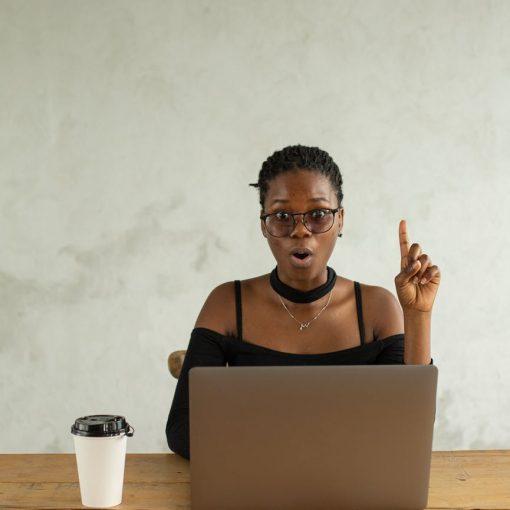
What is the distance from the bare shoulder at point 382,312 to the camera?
190 cm

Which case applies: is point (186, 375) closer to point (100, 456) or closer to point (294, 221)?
point (294, 221)

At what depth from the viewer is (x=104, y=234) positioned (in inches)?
133

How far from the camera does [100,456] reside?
1250 millimetres

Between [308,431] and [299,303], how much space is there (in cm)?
77

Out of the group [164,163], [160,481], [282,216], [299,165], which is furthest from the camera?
[164,163]

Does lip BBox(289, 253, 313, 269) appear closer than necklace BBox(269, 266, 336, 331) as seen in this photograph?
Yes

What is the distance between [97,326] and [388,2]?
6.14 feet

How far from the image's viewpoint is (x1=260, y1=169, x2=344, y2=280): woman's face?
5.74 feet

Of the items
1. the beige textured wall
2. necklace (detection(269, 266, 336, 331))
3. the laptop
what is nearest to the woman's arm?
necklace (detection(269, 266, 336, 331))

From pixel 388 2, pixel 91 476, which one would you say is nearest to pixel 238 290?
pixel 91 476

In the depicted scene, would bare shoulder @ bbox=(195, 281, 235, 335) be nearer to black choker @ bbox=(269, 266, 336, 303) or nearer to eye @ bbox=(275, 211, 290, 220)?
black choker @ bbox=(269, 266, 336, 303)

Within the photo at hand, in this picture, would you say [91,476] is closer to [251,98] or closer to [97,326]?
[97,326]

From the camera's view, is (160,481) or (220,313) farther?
(220,313)

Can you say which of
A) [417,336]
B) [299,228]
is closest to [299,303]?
[299,228]
